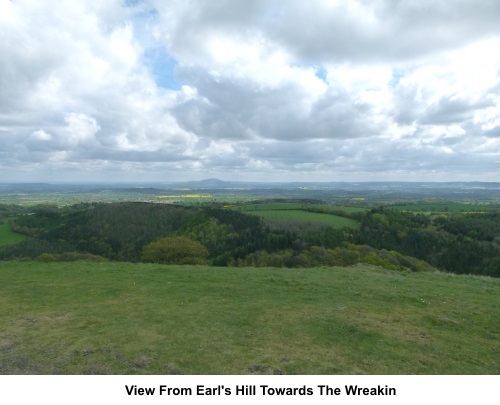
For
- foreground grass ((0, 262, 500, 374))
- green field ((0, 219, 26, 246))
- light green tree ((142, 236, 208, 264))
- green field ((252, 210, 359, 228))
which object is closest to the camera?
foreground grass ((0, 262, 500, 374))

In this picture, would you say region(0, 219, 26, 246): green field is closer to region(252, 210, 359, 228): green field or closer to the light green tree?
the light green tree

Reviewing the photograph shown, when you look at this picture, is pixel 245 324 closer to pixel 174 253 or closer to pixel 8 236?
pixel 174 253

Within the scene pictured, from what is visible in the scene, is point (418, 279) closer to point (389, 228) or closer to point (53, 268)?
point (53, 268)

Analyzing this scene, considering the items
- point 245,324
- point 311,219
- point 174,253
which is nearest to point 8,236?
point 174,253

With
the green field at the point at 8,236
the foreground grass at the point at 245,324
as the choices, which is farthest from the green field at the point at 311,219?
the foreground grass at the point at 245,324

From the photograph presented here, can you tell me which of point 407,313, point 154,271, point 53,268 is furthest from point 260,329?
point 53,268

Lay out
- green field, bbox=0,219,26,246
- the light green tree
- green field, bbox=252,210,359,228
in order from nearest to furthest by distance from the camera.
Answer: the light green tree → green field, bbox=0,219,26,246 → green field, bbox=252,210,359,228

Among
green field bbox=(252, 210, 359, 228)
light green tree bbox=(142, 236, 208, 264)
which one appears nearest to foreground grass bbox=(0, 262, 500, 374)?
light green tree bbox=(142, 236, 208, 264)
